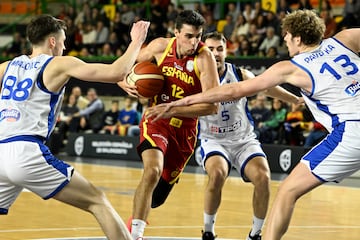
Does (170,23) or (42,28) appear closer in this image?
(42,28)

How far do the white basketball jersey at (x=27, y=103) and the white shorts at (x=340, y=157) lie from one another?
6.17 ft

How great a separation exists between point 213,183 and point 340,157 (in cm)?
200

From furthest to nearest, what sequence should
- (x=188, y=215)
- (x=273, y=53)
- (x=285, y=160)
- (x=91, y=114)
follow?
(x=91, y=114) < (x=273, y=53) < (x=285, y=160) < (x=188, y=215)

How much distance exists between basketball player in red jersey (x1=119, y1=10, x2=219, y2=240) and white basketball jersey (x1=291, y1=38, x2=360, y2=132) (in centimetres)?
140

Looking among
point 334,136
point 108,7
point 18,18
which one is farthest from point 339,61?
point 18,18

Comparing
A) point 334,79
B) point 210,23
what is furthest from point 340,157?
point 210,23

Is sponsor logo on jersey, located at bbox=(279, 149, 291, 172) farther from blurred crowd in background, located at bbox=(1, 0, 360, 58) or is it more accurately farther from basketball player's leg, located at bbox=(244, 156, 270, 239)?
basketball player's leg, located at bbox=(244, 156, 270, 239)

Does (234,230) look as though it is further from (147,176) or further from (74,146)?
(74,146)

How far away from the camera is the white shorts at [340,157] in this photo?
6035 mm

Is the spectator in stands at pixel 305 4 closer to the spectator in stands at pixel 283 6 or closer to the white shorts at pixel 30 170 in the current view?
the spectator in stands at pixel 283 6

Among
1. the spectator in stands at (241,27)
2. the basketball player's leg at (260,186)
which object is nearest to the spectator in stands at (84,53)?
the spectator in stands at (241,27)

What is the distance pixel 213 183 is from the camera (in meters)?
7.83

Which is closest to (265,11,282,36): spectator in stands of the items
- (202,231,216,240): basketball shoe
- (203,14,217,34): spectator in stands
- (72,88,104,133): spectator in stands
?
(203,14,217,34): spectator in stands

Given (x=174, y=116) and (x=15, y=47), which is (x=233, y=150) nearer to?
(x=174, y=116)
